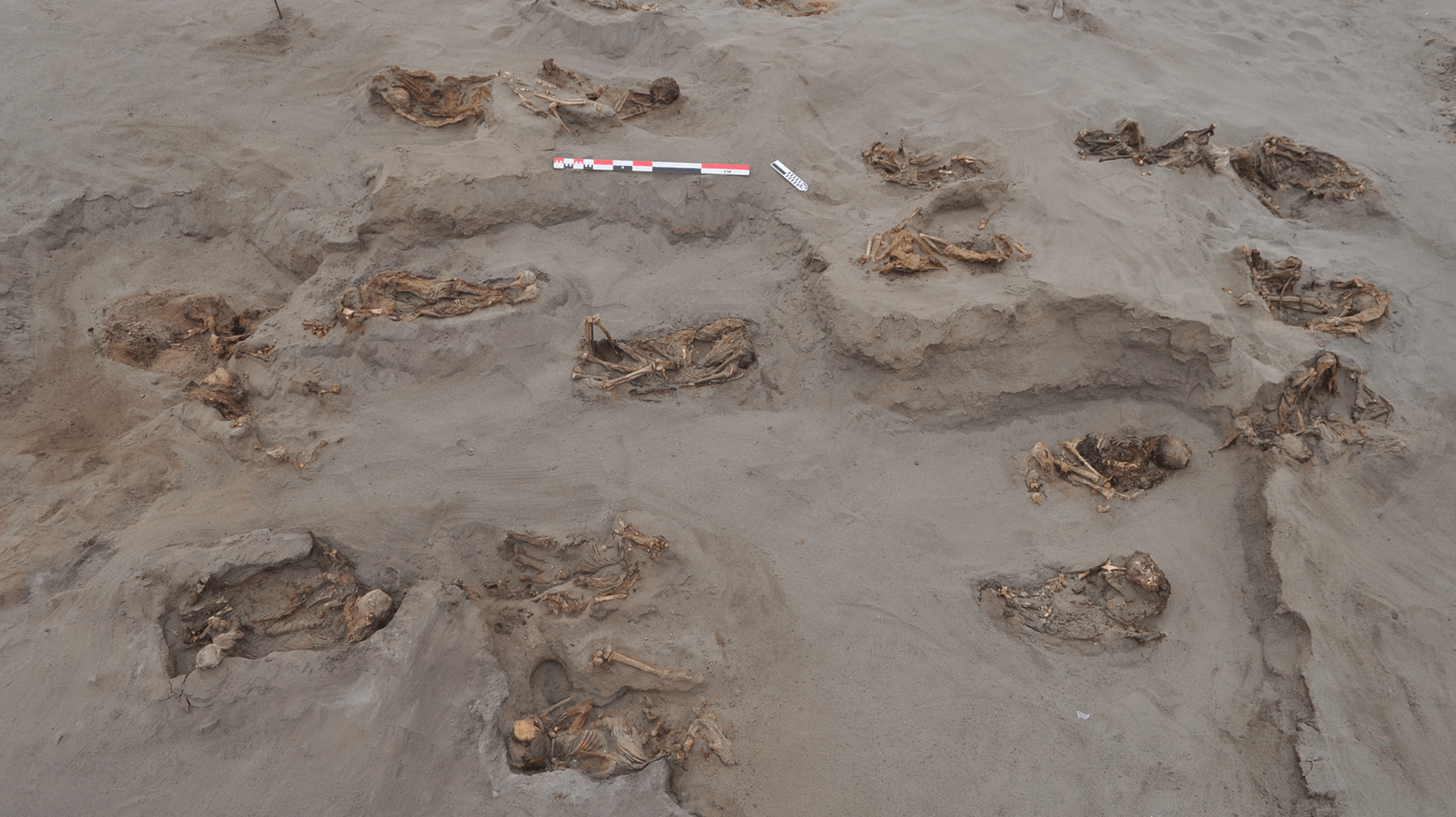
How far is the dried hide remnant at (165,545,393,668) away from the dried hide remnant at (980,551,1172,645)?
349 cm

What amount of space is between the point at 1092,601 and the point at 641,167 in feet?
14.6

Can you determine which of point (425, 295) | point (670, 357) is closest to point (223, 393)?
point (425, 295)

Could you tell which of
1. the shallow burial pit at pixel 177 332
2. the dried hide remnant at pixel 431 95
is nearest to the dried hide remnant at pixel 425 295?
the shallow burial pit at pixel 177 332

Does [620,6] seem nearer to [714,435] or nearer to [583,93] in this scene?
[583,93]

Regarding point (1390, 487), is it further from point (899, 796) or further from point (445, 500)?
point (445, 500)

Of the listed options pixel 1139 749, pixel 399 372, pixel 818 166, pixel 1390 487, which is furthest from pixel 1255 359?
pixel 399 372

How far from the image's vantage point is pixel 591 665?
3926 millimetres

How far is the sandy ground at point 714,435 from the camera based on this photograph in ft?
11.7

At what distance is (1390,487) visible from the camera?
4.46 meters

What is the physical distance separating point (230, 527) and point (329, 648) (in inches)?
43.0

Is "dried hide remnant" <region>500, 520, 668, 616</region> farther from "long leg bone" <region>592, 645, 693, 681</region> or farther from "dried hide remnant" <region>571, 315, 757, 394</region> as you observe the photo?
"dried hide remnant" <region>571, 315, 757, 394</region>

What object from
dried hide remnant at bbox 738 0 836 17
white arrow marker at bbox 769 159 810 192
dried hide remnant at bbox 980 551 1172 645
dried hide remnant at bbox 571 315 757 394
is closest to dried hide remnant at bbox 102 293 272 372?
dried hide remnant at bbox 571 315 757 394

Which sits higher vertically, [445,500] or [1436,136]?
[1436,136]

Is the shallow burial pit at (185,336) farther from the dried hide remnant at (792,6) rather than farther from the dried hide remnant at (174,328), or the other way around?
the dried hide remnant at (792,6)
